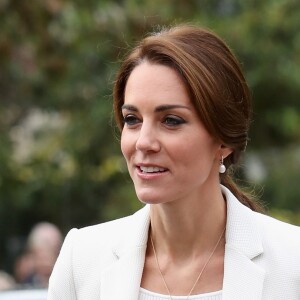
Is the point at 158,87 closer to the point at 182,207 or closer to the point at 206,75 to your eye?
the point at 206,75

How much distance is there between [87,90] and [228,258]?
475 inches

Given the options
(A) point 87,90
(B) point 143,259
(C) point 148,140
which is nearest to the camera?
(C) point 148,140

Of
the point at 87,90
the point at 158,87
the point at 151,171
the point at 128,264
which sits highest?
the point at 87,90

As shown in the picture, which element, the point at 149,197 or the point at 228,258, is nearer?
the point at 149,197

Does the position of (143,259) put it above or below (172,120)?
below

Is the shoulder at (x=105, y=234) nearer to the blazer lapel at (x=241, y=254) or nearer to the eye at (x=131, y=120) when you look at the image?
the blazer lapel at (x=241, y=254)

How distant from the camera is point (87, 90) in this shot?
15.9 m

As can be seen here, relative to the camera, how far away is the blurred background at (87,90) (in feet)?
46.3

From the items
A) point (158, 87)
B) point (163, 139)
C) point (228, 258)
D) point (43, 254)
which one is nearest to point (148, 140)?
point (163, 139)

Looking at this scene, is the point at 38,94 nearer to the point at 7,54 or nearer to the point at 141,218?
the point at 7,54

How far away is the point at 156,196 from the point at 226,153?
1.19 feet

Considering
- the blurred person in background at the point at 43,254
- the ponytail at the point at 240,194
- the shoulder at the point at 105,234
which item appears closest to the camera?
the shoulder at the point at 105,234

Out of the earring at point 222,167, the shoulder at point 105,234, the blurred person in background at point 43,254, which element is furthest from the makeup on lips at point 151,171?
the blurred person in background at point 43,254

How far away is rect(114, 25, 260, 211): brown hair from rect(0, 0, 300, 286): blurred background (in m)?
8.85
